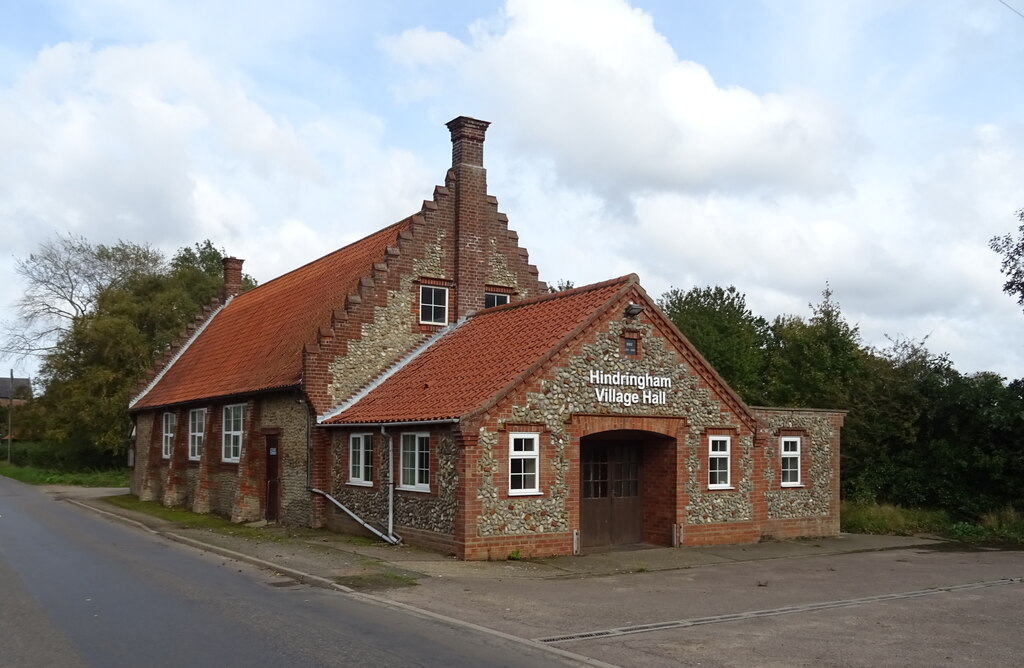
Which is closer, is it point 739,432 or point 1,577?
point 1,577

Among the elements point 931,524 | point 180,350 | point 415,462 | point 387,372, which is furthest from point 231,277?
point 931,524

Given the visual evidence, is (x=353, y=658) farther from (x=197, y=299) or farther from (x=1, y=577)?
(x=197, y=299)

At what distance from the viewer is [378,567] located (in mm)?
17031

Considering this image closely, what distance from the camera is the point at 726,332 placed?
56.7 meters

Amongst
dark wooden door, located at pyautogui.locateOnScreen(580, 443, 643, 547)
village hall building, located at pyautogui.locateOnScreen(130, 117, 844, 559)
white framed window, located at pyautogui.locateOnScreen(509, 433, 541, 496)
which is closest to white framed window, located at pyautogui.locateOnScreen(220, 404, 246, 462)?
village hall building, located at pyautogui.locateOnScreen(130, 117, 844, 559)

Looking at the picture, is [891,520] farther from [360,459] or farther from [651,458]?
[360,459]

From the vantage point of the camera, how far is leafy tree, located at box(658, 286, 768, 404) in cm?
5156

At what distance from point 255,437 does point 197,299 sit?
3538cm

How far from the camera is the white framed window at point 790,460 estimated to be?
2462 cm

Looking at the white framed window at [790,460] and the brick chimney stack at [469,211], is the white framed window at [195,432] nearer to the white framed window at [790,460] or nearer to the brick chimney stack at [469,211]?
the brick chimney stack at [469,211]

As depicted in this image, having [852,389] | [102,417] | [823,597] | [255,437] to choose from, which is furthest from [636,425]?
[102,417]

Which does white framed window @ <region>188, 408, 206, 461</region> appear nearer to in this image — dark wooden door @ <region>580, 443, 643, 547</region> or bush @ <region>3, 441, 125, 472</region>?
dark wooden door @ <region>580, 443, 643, 547</region>

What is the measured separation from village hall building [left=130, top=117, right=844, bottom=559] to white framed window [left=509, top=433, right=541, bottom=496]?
0.13ft

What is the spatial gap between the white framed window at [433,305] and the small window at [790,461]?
978 centimetres
